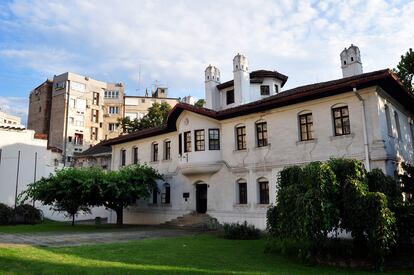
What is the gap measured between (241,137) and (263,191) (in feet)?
11.8

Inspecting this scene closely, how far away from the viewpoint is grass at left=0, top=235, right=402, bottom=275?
9.08m

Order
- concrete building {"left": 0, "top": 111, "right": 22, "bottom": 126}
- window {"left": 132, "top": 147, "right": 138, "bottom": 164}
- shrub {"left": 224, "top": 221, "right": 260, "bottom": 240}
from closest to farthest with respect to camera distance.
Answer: shrub {"left": 224, "top": 221, "right": 260, "bottom": 240} → window {"left": 132, "top": 147, "right": 138, "bottom": 164} → concrete building {"left": 0, "top": 111, "right": 22, "bottom": 126}

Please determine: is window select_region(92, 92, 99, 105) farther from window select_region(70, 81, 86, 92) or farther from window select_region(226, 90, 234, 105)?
window select_region(226, 90, 234, 105)

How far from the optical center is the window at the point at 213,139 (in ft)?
74.2

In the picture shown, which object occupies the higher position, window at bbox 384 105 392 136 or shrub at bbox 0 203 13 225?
window at bbox 384 105 392 136

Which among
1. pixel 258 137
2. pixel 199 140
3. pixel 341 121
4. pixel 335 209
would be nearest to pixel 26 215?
pixel 199 140

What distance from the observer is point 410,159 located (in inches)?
778

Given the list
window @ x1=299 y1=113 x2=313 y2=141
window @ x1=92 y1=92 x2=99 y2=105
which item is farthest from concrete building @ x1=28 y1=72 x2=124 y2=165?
window @ x1=299 y1=113 x2=313 y2=141

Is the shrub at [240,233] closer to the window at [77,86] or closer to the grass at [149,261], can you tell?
→ the grass at [149,261]

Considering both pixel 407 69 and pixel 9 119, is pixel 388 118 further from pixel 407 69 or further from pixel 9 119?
pixel 9 119

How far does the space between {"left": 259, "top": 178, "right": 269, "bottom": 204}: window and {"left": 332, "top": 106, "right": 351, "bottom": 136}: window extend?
4.98 m

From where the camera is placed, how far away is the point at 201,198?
2427 cm

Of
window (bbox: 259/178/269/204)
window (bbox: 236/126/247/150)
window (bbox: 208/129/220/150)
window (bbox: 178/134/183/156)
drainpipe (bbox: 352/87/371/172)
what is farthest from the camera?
window (bbox: 178/134/183/156)

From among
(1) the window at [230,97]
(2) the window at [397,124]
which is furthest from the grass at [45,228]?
(2) the window at [397,124]
